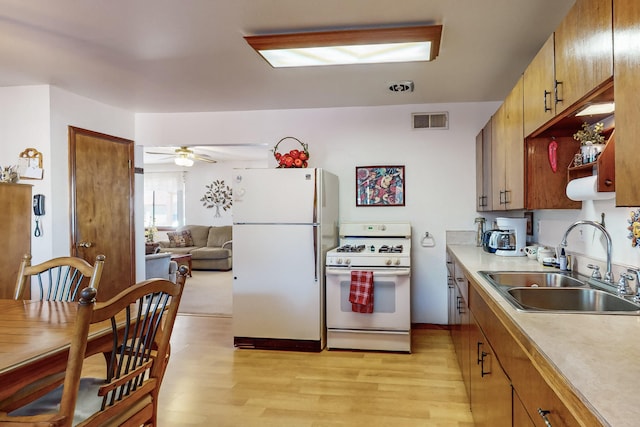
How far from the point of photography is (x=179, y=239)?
28.1 ft

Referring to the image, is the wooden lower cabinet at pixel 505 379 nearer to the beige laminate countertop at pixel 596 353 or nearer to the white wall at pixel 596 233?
the beige laminate countertop at pixel 596 353

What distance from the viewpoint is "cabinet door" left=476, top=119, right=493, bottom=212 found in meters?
3.44

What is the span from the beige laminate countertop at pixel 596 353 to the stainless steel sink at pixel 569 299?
1.16 ft

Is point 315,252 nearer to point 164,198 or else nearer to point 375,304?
point 375,304

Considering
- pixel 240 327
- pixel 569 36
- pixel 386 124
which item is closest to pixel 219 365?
pixel 240 327

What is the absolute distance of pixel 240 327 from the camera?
370cm

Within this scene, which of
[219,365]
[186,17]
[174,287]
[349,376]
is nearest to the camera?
[174,287]

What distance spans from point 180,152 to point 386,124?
4054 mm

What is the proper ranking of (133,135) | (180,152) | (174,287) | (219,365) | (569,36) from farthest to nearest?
1. (180,152)
2. (133,135)
3. (219,365)
4. (569,36)
5. (174,287)

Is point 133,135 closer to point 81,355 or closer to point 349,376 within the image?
point 349,376

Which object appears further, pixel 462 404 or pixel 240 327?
pixel 240 327

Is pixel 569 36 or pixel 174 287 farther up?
pixel 569 36

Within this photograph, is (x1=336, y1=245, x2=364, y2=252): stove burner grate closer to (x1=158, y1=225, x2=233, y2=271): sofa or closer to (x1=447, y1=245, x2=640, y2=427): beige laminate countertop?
(x1=447, y1=245, x2=640, y2=427): beige laminate countertop

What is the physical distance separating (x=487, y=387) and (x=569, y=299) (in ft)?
1.82
